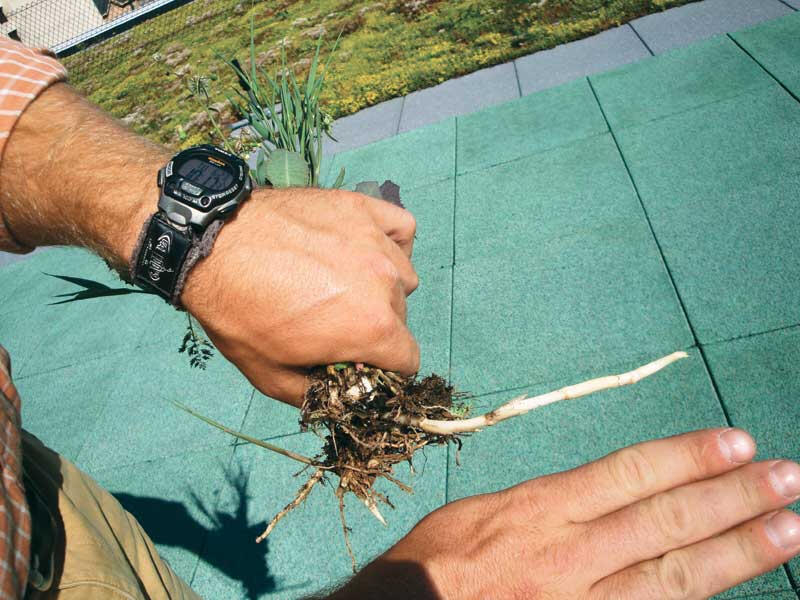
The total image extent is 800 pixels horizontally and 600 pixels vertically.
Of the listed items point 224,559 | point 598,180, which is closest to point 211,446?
point 224,559

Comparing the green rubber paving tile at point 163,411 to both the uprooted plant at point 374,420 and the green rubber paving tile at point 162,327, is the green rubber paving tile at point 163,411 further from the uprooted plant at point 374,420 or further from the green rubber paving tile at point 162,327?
the uprooted plant at point 374,420

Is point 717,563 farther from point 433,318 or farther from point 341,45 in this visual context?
point 341,45

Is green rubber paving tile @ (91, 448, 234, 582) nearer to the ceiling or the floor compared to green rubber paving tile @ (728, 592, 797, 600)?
nearer to the floor

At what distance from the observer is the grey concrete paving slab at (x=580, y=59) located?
18.1ft

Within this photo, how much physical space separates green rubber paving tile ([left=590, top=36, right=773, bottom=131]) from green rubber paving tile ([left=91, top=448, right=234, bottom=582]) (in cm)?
408

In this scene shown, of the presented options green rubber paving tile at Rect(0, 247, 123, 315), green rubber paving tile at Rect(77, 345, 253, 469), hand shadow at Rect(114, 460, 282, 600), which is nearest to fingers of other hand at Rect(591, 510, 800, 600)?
hand shadow at Rect(114, 460, 282, 600)

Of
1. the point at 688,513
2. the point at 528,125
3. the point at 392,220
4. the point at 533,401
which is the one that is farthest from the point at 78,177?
the point at 528,125

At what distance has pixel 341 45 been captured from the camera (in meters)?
8.79

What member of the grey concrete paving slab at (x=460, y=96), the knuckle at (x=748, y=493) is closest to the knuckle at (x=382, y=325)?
the knuckle at (x=748, y=493)

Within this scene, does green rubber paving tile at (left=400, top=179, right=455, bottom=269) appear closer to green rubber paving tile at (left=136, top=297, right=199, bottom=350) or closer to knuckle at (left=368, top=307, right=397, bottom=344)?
green rubber paving tile at (left=136, top=297, right=199, bottom=350)

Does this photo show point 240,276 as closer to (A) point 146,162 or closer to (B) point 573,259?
(A) point 146,162

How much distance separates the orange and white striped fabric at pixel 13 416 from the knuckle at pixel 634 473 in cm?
127

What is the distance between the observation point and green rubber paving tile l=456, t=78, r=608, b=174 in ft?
15.6

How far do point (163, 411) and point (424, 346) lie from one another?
196 cm
